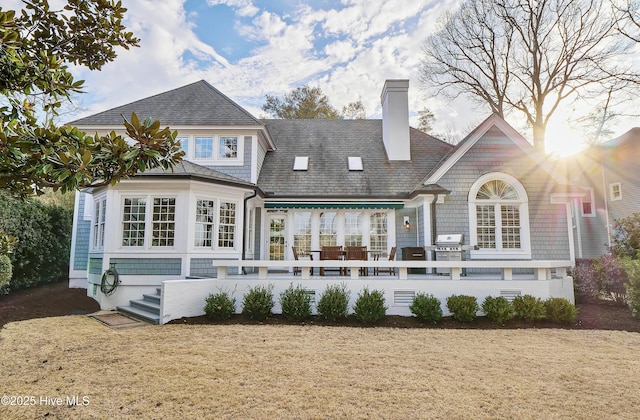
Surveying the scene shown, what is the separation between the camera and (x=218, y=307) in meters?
9.23

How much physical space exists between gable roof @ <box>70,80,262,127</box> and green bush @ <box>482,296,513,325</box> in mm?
10741

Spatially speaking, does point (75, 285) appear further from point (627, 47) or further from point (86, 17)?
point (627, 47)

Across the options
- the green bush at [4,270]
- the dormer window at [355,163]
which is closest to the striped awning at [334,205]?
the dormer window at [355,163]

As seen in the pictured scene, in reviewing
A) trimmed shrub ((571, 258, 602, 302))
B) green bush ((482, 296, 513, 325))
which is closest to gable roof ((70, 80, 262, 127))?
green bush ((482, 296, 513, 325))

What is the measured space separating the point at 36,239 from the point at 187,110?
7.86 meters

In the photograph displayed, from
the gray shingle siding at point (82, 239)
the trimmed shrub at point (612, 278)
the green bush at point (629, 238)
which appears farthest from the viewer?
the gray shingle siding at point (82, 239)

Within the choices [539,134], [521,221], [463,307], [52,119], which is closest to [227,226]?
[463,307]

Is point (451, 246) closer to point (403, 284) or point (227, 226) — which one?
point (403, 284)

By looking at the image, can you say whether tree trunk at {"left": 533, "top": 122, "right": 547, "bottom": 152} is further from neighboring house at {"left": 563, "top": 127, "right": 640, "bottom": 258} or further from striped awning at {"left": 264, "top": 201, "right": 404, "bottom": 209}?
striped awning at {"left": 264, "top": 201, "right": 404, "bottom": 209}

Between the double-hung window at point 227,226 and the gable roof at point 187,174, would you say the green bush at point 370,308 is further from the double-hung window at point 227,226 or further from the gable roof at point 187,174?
the gable roof at point 187,174

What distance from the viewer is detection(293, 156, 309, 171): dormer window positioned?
52.2ft

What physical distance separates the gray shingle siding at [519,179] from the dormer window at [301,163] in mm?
6325

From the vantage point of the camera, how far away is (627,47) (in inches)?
765

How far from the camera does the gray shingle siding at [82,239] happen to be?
47.4 feet
